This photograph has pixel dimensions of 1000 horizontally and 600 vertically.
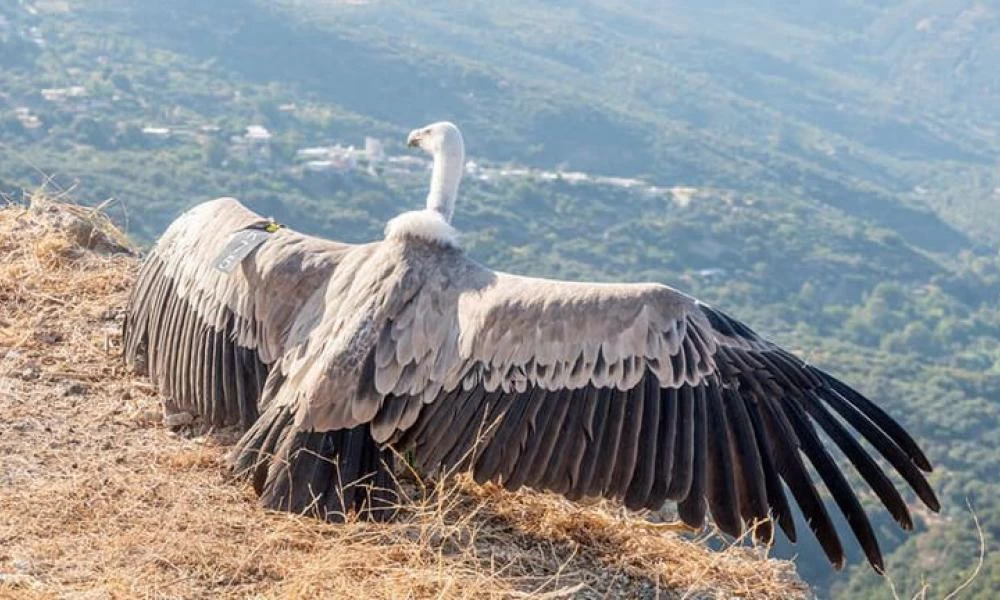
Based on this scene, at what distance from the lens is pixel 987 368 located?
50.5 meters

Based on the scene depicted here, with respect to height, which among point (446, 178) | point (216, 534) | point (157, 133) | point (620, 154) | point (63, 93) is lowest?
point (157, 133)

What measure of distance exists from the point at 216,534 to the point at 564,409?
1490 millimetres

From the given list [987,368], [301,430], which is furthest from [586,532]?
[987,368]

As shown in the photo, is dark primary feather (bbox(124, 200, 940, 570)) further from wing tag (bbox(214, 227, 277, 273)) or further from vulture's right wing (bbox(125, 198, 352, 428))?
wing tag (bbox(214, 227, 277, 273))

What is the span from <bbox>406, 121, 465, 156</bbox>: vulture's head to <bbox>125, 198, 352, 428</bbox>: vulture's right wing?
82 centimetres

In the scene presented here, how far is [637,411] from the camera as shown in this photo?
233 inches

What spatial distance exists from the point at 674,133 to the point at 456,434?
260ft

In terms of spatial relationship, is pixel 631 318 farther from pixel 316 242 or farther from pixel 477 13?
pixel 477 13

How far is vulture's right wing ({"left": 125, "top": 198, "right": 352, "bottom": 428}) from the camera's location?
264 inches

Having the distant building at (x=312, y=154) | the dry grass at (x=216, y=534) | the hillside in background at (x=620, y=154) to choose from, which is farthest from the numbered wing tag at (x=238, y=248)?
the distant building at (x=312, y=154)

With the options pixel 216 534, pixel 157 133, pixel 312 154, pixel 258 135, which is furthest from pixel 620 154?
pixel 216 534

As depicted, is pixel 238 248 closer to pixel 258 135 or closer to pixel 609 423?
pixel 609 423

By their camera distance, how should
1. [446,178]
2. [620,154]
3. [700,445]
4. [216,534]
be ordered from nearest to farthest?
[216,534] → [700,445] → [446,178] → [620,154]

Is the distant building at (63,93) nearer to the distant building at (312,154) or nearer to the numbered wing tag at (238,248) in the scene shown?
the distant building at (312,154)
